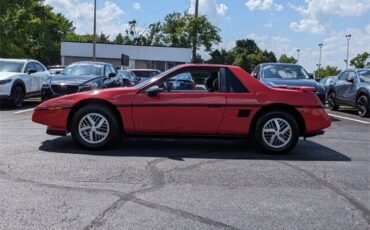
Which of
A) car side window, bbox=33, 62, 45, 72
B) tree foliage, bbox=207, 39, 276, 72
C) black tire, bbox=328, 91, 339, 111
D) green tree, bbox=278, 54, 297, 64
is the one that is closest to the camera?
car side window, bbox=33, 62, 45, 72

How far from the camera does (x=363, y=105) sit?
15508 mm

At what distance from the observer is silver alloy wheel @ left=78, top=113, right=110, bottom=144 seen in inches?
312

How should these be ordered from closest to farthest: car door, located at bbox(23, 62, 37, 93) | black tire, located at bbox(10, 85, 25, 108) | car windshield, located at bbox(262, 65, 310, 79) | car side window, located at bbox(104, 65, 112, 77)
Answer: car windshield, located at bbox(262, 65, 310, 79)
black tire, located at bbox(10, 85, 25, 108)
car side window, located at bbox(104, 65, 112, 77)
car door, located at bbox(23, 62, 37, 93)

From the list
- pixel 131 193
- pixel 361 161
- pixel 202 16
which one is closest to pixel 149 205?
pixel 131 193

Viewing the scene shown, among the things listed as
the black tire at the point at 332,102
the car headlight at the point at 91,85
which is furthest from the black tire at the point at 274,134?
the black tire at the point at 332,102

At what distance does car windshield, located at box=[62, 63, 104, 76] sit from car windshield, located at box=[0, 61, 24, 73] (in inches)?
70.7

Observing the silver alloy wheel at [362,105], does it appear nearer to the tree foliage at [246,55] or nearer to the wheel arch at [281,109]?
the wheel arch at [281,109]

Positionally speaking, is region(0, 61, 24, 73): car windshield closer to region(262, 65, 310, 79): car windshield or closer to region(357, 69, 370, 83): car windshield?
region(262, 65, 310, 79): car windshield

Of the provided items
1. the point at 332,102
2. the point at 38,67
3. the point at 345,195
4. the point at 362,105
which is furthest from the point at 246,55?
the point at 345,195

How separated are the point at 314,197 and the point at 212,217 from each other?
54.9 inches

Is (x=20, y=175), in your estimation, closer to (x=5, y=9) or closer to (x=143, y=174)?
(x=143, y=174)

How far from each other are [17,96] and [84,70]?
2224 millimetres

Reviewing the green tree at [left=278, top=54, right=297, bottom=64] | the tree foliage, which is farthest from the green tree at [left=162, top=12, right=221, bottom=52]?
the green tree at [left=278, top=54, right=297, bottom=64]

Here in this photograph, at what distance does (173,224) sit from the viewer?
4.51 m
